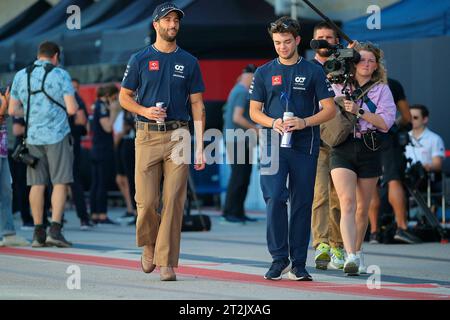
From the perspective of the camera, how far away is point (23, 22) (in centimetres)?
2836

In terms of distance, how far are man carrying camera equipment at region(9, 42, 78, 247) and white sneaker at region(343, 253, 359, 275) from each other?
4186 mm

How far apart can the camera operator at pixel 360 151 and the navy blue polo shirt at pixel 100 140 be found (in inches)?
319

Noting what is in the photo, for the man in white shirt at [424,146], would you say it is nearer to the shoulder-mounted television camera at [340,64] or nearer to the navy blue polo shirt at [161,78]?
the shoulder-mounted television camera at [340,64]

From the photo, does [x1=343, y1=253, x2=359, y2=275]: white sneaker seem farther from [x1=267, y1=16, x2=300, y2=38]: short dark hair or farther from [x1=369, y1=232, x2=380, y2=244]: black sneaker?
[x1=369, y1=232, x2=380, y2=244]: black sneaker

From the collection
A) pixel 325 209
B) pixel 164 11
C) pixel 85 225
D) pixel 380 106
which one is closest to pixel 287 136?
pixel 380 106

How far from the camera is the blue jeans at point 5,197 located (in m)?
14.4

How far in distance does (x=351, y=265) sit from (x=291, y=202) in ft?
2.52

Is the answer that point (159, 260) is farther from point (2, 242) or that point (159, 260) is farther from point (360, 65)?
point (2, 242)

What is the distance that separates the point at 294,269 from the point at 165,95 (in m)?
1.73

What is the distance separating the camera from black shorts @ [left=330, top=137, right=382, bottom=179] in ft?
36.8

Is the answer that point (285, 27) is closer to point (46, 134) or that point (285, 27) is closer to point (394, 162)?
point (46, 134)

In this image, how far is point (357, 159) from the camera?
11.2 metres
